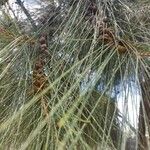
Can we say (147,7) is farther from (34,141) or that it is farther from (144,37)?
(34,141)

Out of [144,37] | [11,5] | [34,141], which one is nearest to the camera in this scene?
[34,141]

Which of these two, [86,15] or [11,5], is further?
[11,5]

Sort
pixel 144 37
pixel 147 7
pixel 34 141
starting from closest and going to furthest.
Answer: pixel 34 141 < pixel 144 37 < pixel 147 7

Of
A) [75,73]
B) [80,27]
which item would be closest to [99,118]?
[75,73]

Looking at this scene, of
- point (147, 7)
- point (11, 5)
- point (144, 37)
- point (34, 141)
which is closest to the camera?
point (34, 141)

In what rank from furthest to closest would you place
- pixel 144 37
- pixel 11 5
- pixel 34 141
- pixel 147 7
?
pixel 11 5 < pixel 147 7 < pixel 144 37 < pixel 34 141

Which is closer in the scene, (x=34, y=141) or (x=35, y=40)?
(x=34, y=141)

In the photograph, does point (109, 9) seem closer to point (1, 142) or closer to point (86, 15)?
point (86, 15)

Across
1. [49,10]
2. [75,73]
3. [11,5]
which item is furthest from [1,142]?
[11,5]

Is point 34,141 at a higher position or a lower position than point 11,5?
lower
